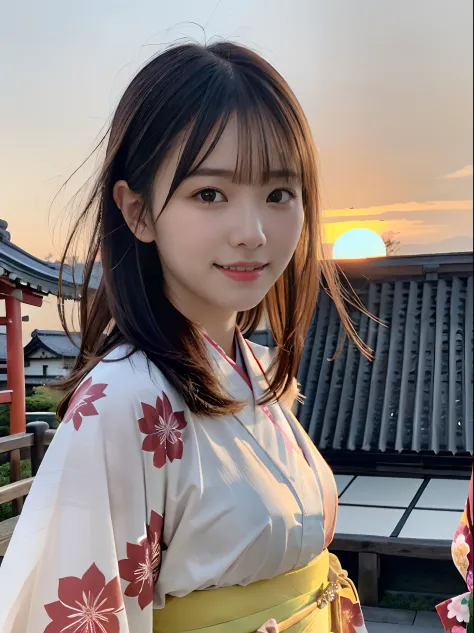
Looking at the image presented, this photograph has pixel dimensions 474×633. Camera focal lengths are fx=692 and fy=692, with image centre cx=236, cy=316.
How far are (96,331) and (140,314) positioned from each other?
4.4 inches

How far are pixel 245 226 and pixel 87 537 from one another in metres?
0.45

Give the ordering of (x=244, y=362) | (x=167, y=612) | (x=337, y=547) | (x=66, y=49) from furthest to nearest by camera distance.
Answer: (x=337, y=547) → (x=66, y=49) → (x=244, y=362) → (x=167, y=612)

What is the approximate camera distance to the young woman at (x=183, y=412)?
0.84 m

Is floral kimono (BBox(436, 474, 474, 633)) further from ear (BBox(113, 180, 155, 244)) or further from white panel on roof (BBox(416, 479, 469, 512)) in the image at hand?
white panel on roof (BBox(416, 479, 469, 512))

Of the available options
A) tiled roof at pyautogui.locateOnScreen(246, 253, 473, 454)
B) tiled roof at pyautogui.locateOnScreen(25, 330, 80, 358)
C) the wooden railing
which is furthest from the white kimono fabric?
tiled roof at pyautogui.locateOnScreen(246, 253, 473, 454)

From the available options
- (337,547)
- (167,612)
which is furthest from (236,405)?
(337,547)

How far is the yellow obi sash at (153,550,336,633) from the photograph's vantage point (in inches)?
36.9

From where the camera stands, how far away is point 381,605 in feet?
12.4

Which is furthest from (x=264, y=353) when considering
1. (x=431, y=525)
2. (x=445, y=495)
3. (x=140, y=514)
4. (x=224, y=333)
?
(x=445, y=495)

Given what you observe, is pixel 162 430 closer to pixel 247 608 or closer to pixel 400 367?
pixel 247 608

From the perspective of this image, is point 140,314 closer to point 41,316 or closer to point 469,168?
point 41,316

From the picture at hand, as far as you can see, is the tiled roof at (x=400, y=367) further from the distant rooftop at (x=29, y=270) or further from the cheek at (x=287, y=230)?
the cheek at (x=287, y=230)

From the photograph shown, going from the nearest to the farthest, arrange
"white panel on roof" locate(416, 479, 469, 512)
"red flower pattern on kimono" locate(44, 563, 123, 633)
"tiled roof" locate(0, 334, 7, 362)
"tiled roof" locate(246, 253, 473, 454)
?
1. "red flower pattern on kimono" locate(44, 563, 123, 633)
2. "tiled roof" locate(0, 334, 7, 362)
3. "white panel on roof" locate(416, 479, 469, 512)
4. "tiled roof" locate(246, 253, 473, 454)

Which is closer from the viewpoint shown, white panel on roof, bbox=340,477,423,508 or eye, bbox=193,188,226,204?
eye, bbox=193,188,226,204
